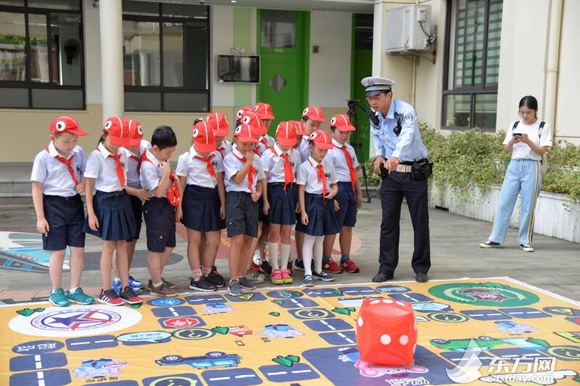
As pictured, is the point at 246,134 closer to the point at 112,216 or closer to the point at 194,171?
the point at 194,171

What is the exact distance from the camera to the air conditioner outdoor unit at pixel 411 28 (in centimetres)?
1183

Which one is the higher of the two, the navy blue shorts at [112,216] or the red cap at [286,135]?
the red cap at [286,135]

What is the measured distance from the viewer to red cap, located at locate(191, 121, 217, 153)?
575cm

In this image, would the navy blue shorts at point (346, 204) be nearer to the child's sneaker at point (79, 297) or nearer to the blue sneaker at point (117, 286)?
the blue sneaker at point (117, 286)

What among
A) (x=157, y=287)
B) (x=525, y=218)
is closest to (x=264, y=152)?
(x=157, y=287)

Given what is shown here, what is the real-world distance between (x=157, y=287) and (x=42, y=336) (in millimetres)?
1262

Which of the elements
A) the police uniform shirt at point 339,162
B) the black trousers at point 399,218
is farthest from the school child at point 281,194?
the black trousers at point 399,218

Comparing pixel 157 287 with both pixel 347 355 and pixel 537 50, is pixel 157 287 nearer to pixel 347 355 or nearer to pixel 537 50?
pixel 347 355

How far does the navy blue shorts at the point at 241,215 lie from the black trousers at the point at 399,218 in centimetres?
135

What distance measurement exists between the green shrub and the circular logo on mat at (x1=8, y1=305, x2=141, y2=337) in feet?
20.0

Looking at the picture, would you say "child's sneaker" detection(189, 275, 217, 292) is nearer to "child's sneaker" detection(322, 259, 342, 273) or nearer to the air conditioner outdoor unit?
"child's sneaker" detection(322, 259, 342, 273)

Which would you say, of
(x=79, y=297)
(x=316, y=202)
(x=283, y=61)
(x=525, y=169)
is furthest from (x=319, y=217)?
(x=283, y=61)

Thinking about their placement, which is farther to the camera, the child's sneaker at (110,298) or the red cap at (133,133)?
the child's sneaker at (110,298)

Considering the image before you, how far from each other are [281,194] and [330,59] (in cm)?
891
